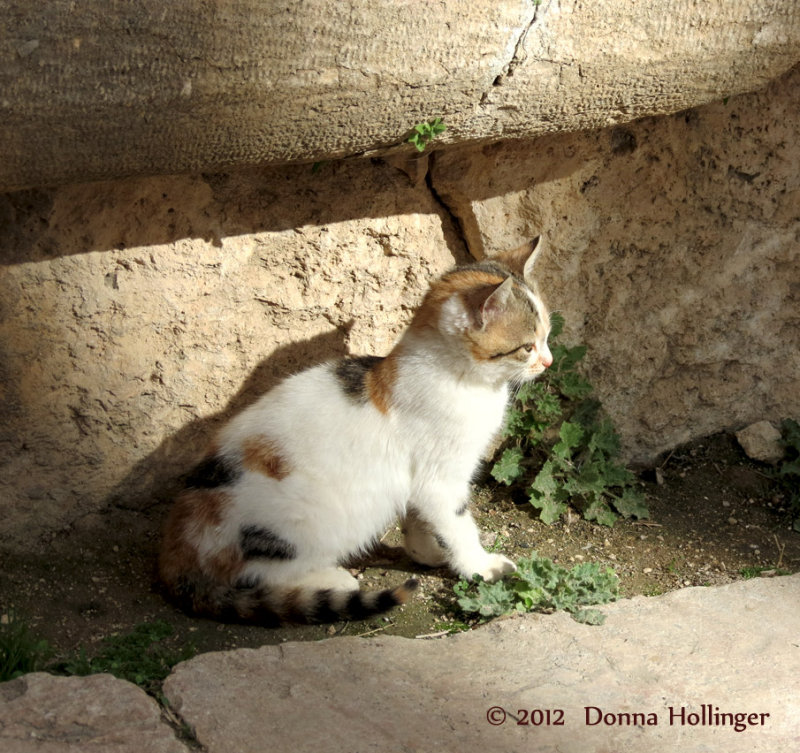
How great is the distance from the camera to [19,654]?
297cm

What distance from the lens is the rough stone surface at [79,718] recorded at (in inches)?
100

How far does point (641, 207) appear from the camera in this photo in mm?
4297

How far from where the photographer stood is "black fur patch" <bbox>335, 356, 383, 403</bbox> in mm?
3678

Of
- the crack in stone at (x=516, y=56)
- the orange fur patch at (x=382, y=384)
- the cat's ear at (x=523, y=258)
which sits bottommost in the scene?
the orange fur patch at (x=382, y=384)

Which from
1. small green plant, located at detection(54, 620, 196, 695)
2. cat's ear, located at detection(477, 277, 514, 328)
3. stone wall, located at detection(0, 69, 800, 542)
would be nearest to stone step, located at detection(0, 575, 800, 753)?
small green plant, located at detection(54, 620, 196, 695)

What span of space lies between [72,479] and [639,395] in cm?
265

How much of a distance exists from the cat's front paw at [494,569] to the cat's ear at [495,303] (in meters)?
1.00

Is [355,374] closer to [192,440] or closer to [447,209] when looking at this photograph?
[192,440]

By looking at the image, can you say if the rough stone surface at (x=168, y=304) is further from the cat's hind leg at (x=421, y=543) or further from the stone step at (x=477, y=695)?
the stone step at (x=477, y=695)

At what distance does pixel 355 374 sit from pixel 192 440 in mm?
853

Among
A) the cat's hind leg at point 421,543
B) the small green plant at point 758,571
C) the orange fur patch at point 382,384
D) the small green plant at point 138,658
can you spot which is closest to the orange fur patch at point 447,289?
the orange fur patch at point 382,384

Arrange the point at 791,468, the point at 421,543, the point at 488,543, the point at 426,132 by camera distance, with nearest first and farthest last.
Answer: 1. the point at 426,132
2. the point at 421,543
3. the point at 488,543
4. the point at 791,468

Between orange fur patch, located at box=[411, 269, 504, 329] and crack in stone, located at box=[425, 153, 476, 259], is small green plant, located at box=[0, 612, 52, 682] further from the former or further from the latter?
crack in stone, located at box=[425, 153, 476, 259]

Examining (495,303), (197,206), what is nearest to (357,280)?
(197,206)
